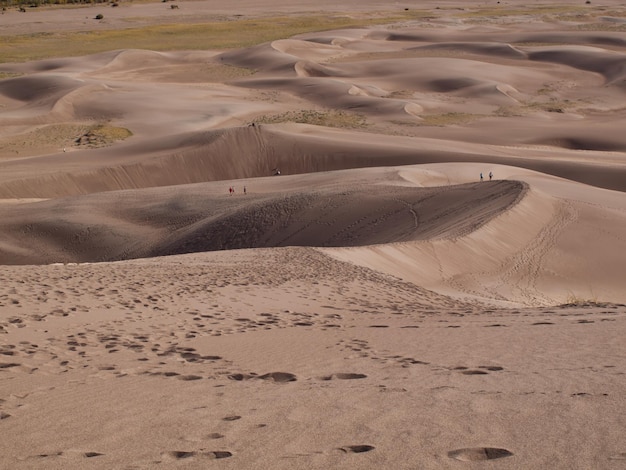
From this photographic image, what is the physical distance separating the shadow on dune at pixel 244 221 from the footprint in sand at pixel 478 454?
Answer: 11.5m

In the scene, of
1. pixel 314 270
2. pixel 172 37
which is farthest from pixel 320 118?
pixel 172 37

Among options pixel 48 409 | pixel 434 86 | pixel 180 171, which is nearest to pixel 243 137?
pixel 180 171

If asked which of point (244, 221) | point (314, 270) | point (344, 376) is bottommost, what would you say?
point (244, 221)

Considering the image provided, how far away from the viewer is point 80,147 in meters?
33.3

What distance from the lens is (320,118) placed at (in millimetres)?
38094

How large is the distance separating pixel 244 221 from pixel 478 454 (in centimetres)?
1502

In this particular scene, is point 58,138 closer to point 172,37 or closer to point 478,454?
point 478,454

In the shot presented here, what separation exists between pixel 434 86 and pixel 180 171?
2177cm

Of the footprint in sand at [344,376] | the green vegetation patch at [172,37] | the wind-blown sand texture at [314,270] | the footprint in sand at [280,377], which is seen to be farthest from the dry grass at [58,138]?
the footprint in sand at [344,376]

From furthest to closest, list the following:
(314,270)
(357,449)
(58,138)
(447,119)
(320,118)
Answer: (447,119)
(320,118)
(58,138)
(314,270)
(357,449)

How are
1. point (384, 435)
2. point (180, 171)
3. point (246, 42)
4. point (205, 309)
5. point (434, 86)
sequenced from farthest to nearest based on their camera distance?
point (246, 42)
point (434, 86)
point (180, 171)
point (205, 309)
point (384, 435)

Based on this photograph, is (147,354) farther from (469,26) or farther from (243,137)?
(469,26)

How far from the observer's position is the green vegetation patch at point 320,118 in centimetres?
3703

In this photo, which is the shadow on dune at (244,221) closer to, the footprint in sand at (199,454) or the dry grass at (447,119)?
the footprint in sand at (199,454)
